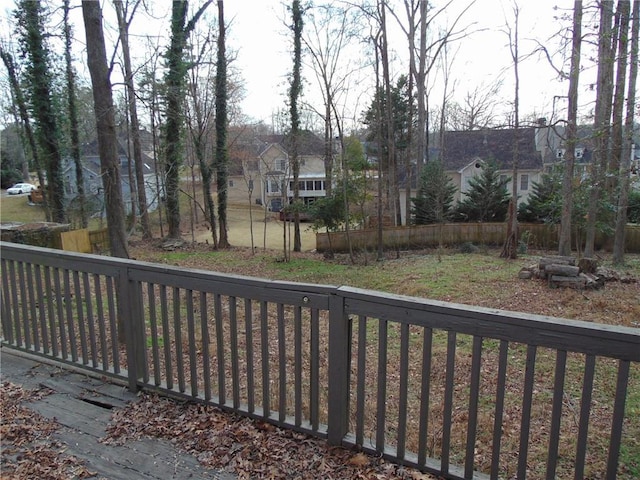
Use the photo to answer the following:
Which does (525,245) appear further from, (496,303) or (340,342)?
(340,342)

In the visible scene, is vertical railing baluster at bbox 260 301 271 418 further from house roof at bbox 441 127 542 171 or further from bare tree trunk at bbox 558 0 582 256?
house roof at bbox 441 127 542 171

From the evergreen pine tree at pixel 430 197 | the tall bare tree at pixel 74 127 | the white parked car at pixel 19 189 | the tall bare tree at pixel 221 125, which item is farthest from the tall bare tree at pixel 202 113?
the white parked car at pixel 19 189

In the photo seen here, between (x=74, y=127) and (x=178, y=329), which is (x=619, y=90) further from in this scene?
(x=74, y=127)

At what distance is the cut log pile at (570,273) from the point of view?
8672 mm

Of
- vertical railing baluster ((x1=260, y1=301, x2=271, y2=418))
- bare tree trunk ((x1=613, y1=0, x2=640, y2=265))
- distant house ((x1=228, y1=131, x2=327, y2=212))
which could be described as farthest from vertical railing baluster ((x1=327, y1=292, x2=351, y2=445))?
distant house ((x1=228, y1=131, x2=327, y2=212))

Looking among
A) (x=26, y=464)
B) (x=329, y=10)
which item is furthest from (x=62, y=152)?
(x=26, y=464)

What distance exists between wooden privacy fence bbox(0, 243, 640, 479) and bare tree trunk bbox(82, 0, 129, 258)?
1100 mm

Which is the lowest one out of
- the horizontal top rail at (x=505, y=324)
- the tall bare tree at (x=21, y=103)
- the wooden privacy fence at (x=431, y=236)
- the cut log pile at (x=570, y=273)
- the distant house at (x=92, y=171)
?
the wooden privacy fence at (x=431, y=236)

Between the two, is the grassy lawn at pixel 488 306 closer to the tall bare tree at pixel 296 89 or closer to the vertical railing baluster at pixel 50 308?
the vertical railing baluster at pixel 50 308

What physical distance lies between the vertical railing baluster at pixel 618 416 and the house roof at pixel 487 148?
2684 centimetres

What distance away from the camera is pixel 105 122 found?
13.3ft

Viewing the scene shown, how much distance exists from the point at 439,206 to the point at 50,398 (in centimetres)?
1713

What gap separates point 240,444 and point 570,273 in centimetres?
848

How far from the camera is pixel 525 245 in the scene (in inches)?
662
